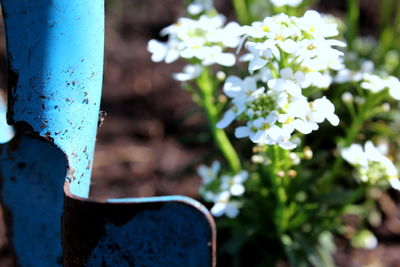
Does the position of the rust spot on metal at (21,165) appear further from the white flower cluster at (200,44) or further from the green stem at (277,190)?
the green stem at (277,190)

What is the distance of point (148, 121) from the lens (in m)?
2.31

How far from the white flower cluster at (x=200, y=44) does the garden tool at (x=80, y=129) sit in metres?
0.27

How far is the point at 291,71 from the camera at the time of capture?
3.58ft

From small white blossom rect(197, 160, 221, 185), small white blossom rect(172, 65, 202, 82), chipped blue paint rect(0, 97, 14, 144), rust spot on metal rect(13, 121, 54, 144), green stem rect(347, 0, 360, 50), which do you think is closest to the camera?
rust spot on metal rect(13, 121, 54, 144)

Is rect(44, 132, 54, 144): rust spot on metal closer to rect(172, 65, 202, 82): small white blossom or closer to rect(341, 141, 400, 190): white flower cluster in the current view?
rect(172, 65, 202, 82): small white blossom

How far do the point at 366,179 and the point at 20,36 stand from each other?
833 mm

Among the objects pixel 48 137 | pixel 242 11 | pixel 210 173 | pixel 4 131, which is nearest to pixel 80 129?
pixel 48 137

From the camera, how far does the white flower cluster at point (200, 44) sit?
128 centimetres

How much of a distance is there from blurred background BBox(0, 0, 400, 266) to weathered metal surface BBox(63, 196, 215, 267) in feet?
2.54

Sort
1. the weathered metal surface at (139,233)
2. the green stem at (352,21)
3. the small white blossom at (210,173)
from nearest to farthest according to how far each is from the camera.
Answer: the weathered metal surface at (139,233) < the small white blossom at (210,173) < the green stem at (352,21)

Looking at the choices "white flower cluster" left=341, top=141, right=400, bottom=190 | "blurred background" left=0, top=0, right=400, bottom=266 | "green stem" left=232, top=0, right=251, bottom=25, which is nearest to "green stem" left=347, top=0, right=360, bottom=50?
"green stem" left=232, top=0, right=251, bottom=25

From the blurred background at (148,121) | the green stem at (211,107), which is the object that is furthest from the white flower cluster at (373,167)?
the blurred background at (148,121)

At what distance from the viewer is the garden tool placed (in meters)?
0.98

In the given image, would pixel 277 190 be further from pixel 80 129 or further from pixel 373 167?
pixel 80 129
